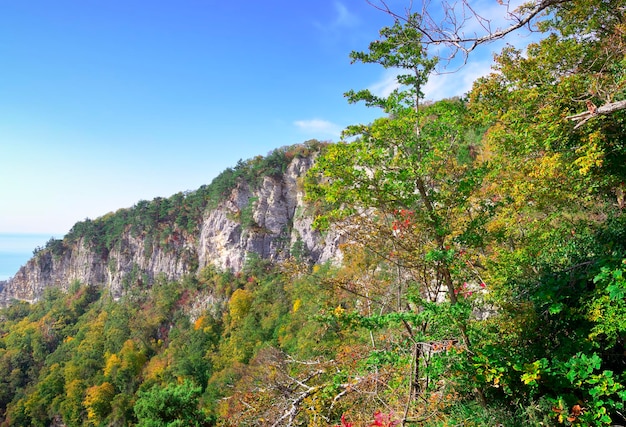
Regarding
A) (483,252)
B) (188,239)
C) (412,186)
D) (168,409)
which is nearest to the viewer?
(412,186)

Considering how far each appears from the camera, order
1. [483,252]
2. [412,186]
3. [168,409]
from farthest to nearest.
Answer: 1. [168,409]
2. [483,252]
3. [412,186]

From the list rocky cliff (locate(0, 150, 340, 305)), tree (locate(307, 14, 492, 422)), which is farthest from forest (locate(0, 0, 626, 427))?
rocky cliff (locate(0, 150, 340, 305))

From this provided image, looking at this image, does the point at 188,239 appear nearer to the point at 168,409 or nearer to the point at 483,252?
the point at 168,409

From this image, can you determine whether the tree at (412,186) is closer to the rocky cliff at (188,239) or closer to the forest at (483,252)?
the forest at (483,252)

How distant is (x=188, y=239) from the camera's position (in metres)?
59.1

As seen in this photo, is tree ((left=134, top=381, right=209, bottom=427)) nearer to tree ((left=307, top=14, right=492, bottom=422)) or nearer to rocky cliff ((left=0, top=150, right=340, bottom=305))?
tree ((left=307, top=14, right=492, bottom=422))

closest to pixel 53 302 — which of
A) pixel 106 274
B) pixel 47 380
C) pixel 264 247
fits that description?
pixel 106 274

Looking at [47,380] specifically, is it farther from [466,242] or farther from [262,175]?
[466,242]

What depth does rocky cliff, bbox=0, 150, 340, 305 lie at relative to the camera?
49188mm

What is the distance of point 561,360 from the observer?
4.23 m

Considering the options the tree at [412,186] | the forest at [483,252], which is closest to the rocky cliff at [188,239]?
the forest at [483,252]

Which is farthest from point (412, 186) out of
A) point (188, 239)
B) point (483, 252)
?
point (188, 239)

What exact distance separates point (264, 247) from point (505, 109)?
1743 inches

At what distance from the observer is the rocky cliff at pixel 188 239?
4919 centimetres
